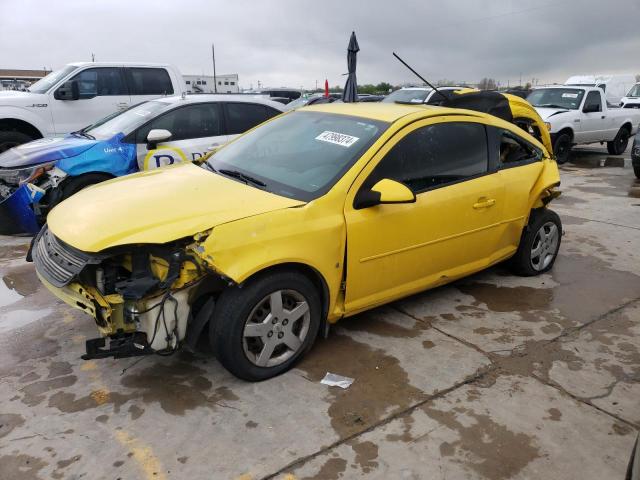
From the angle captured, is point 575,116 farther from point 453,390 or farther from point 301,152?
point 453,390

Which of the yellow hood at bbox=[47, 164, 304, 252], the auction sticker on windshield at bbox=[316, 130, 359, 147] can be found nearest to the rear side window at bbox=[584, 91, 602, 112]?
the auction sticker on windshield at bbox=[316, 130, 359, 147]

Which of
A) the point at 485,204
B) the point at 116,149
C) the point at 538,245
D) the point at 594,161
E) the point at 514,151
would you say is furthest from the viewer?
the point at 594,161

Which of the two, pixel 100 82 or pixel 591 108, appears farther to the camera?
pixel 591 108

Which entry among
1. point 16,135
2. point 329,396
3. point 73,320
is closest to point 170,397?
point 329,396

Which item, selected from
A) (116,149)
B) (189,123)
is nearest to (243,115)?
(189,123)

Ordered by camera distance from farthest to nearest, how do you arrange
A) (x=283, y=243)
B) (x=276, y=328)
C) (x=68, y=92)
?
(x=68, y=92)
(x=276, y=328)
(x=283, y=243)

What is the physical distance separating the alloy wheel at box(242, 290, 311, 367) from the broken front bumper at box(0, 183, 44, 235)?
11.9ft

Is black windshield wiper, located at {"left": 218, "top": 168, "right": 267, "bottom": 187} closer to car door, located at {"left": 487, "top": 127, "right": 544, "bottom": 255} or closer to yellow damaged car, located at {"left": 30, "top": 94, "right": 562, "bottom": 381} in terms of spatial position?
yellow damaged car, located at {"left": 30, "top": 94, "right": 562, "bottom": 381}

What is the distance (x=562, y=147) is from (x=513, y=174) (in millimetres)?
9199

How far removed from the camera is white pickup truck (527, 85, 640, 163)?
39.7 ft

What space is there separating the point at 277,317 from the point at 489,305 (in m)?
2.11

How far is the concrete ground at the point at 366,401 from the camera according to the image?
2.52 m

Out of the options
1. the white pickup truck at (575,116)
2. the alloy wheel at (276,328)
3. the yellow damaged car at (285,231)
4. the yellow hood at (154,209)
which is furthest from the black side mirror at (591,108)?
the alloy wheel at (276,328)

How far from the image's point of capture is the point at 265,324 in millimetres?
3039
